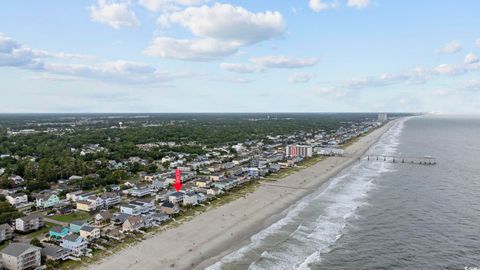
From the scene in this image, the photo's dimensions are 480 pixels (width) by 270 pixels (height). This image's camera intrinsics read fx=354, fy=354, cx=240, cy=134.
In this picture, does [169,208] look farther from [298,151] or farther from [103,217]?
[298,151]

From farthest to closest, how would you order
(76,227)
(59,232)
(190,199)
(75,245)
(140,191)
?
(140,191) → (190,199) → (76,227) → (59,232) → (75,245)

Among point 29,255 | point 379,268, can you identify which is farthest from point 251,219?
point 29,255

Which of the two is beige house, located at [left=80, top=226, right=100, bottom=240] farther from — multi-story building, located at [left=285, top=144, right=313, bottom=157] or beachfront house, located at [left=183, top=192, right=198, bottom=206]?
multi-story building, located at [left=285, top=144, right=313, bottom=157]

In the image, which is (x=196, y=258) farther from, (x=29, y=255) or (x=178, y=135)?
(x=178, y=135)

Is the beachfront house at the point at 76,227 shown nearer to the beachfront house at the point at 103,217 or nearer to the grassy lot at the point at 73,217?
the beachfront house at the point at 103,217

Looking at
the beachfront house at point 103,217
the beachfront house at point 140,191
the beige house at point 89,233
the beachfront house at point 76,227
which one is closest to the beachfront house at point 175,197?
the beachfront house at point 140,191

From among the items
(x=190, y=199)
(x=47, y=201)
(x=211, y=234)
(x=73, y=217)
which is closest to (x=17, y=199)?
(x=47, y=201)

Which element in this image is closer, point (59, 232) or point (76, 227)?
point (59, 232)
